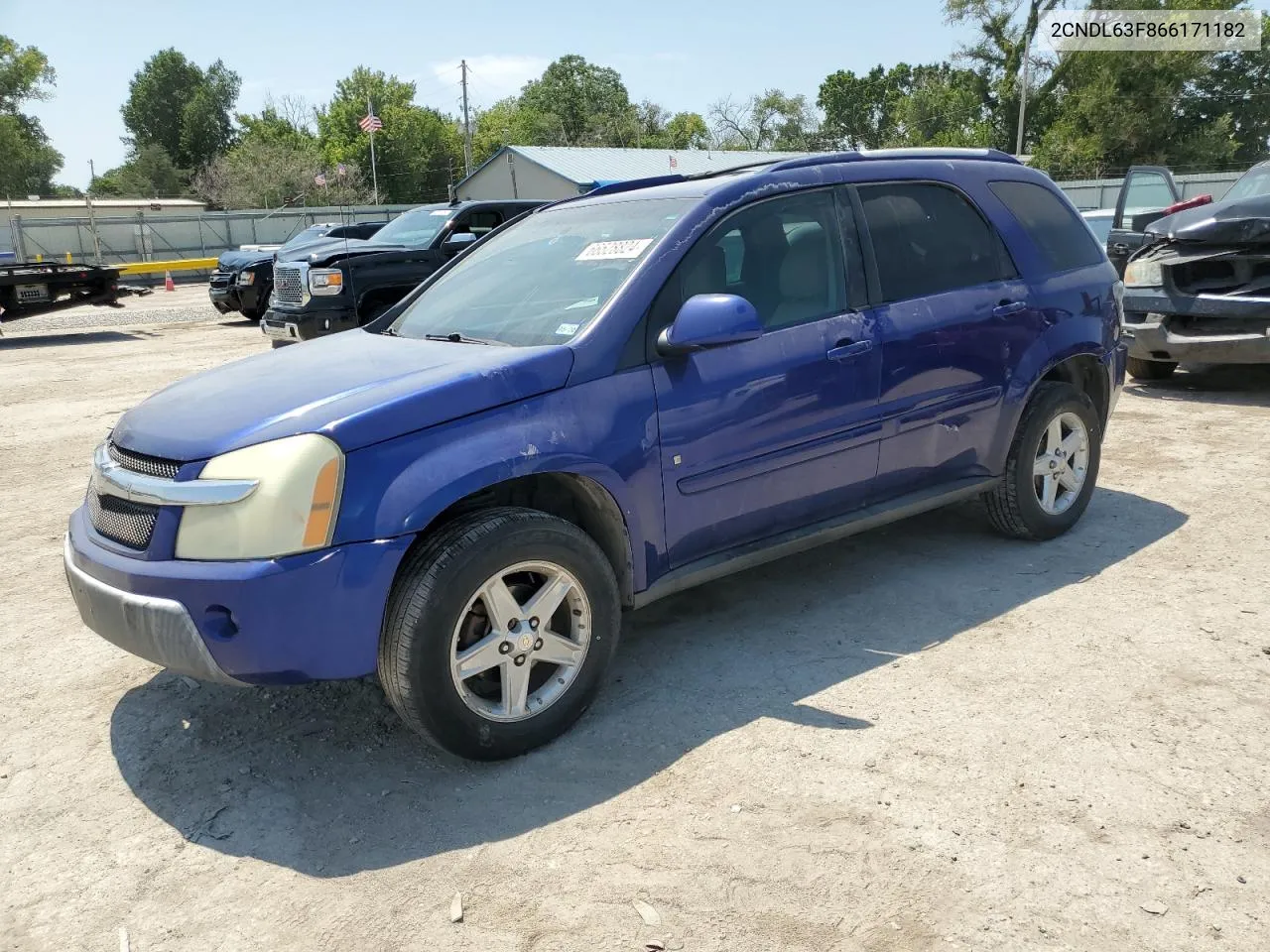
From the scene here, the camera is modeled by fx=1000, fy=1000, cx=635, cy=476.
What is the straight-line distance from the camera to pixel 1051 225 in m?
4.87

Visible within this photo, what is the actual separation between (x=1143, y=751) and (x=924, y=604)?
1.26 meters

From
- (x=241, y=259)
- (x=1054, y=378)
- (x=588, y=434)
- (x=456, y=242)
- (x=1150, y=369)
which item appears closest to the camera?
(x=588, y=434)

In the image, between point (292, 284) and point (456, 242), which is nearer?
point (292, 284)

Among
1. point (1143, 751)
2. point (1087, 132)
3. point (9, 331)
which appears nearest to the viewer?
point (1143, 751)

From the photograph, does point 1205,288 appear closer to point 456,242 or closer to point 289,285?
point 456,242

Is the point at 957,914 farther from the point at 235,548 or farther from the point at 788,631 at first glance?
the point at 235,548

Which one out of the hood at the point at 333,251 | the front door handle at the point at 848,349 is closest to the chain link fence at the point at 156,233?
the hood at the point at 333,251

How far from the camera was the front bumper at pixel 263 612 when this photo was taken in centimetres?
273

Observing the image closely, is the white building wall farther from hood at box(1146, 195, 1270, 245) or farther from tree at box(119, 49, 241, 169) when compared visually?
tree at box(119, 49, 241, 169)

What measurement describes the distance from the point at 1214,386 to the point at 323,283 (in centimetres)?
882

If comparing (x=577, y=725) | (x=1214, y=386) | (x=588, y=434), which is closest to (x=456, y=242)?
(x=1214, y=386)

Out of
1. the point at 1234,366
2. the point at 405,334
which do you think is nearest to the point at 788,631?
the point at 405,334

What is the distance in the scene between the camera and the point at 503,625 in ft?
9.98

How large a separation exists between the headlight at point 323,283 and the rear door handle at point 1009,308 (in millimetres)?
8119
